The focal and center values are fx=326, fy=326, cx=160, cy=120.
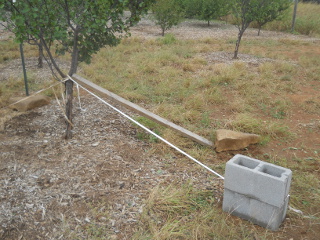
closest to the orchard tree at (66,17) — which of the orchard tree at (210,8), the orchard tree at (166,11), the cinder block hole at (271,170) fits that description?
the cinder block hole at (271,170)

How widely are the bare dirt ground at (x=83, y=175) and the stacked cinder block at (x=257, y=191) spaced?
0.22 metres

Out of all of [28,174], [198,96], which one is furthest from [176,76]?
[28,174]

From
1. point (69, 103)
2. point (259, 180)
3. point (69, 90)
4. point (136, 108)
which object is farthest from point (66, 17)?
point (259, 180)

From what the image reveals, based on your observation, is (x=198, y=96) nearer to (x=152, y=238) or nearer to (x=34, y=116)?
(x=34, y=116)

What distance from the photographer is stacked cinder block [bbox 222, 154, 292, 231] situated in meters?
2.57

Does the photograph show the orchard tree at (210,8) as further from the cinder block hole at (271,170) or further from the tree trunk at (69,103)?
the cinder block hole at (271,170)

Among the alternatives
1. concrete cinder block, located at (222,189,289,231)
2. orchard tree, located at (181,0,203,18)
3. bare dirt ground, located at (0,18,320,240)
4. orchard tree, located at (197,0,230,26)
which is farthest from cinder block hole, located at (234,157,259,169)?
orchard tree, located at (181,0,203,18)

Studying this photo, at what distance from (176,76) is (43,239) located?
5209 millimetres

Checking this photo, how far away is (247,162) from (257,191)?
291mm

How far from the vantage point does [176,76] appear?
Answer: 7.25 m

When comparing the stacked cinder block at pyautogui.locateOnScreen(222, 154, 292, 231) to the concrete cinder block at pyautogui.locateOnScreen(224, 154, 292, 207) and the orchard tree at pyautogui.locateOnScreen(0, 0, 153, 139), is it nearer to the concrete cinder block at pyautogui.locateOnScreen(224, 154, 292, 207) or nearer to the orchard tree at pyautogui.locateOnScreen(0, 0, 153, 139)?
the concrete cinder block at pyautogui.locateOnScreen(224, 154, 292, 207)

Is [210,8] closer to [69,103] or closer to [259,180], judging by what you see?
[69,103]

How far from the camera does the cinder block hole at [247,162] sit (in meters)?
2.82

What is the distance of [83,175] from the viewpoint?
3.38 meters
